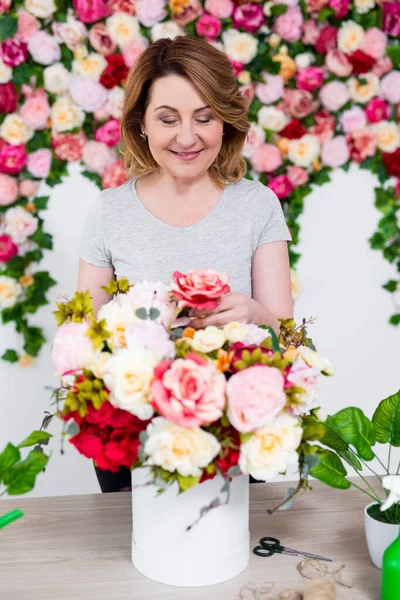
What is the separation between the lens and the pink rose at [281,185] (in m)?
2.64

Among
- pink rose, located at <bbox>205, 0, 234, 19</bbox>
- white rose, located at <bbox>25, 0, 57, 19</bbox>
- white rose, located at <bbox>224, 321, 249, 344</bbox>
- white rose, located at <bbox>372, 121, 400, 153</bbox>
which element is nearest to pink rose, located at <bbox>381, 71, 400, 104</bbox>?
white rose, located at <bbox>372, 121, 400, 153</bbox>

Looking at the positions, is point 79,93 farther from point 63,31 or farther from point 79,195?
point 79,195

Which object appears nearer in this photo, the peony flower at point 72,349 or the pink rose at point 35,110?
the peony flower at point 72,349

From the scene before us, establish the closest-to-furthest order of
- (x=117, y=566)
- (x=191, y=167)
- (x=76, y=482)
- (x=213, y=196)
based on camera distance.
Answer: (x=117, y=566)
(x=191, y=167)
(x=213, y=196)
(x=76, y=482)

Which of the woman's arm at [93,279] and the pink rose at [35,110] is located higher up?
the pink rose at [35,110]

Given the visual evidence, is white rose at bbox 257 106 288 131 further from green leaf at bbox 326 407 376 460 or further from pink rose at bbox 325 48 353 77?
green leaf at bbox 326 407 376 460

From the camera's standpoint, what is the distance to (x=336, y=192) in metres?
2.73

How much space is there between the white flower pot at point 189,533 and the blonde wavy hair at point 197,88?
0.89 metres

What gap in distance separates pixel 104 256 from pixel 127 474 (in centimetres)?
56

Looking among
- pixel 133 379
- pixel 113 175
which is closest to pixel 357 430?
pixel 133 379

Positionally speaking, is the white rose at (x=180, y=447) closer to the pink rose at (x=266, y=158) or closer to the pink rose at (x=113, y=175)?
the pink rose at (x=113, y=175)

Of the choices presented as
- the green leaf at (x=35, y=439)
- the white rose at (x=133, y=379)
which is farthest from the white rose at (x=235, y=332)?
the green leaf at (x=35, y=439)

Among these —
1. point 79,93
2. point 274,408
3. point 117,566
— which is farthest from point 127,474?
point 79,93

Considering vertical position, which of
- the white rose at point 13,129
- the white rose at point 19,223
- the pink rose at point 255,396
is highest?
the white rose at point 13,129
